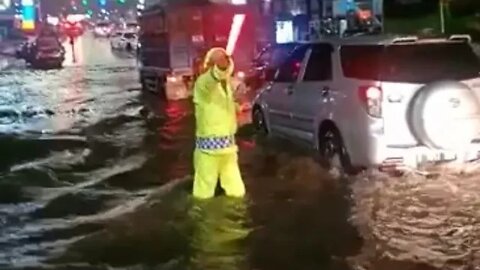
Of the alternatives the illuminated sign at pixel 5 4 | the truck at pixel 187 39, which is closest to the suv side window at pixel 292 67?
the truck at pixel 187 39

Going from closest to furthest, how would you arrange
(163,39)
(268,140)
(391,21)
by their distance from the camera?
1. (268,140)
2. (163,39)
3. (391,21)

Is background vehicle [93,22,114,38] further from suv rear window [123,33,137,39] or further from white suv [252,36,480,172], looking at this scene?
white suv [252,36,480,172]

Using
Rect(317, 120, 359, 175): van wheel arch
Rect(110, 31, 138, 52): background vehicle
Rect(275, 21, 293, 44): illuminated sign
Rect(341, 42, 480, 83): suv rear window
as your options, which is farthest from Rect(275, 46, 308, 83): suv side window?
Rect(110, 31, 138, 52): background vehicle

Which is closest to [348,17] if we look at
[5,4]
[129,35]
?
[129,35]

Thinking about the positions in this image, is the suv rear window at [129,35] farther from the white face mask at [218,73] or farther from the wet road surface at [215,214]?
the white face mask at [218,73]

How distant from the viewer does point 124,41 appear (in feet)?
254

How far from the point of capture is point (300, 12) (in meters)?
50.4

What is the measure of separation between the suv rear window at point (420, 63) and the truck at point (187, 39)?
14686mm

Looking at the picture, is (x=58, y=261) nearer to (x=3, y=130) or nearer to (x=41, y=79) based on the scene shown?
(x=3, y=130)

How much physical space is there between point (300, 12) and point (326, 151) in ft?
127

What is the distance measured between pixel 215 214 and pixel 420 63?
9.73 ft

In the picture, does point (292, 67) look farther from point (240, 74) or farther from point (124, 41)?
point (124, 41)

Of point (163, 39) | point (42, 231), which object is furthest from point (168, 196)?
point (163, 39)

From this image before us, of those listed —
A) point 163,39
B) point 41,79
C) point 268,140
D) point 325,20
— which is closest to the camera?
point 268,140
